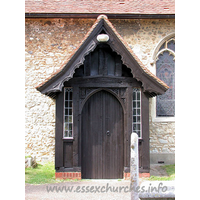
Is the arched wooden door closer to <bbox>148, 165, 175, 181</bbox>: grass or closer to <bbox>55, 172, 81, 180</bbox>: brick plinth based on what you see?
<bbox>55, 172, 81, 180</bbox>: brick plinth

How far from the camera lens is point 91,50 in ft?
21.1

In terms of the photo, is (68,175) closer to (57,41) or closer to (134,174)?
(134,174)

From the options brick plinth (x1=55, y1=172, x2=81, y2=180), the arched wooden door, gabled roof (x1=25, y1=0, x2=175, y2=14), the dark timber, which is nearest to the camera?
brick plinth (x1=55, y1=172, x2=81, y2=180)

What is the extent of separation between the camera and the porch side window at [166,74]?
9.56 m

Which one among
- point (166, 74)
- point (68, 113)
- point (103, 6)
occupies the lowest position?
point (68, 113)

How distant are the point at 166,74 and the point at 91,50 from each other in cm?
435

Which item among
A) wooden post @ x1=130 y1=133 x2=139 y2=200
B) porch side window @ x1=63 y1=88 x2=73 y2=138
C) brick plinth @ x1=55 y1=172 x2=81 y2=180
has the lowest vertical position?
brick plinth @ x1=55 y1=172 x2=81 y2=180

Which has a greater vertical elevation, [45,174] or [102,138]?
[102,138]

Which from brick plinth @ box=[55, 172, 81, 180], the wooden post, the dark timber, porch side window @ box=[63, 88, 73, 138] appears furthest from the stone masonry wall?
the wooden post

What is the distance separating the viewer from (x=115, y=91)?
699 cm

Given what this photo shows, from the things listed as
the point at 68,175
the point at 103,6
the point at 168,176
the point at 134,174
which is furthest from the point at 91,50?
the point at 168,176

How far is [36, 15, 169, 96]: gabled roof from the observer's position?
20.9ft

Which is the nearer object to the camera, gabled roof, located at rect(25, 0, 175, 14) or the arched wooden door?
the arched wooden door

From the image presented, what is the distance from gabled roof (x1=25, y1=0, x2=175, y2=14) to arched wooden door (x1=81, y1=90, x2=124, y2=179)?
156 inches
